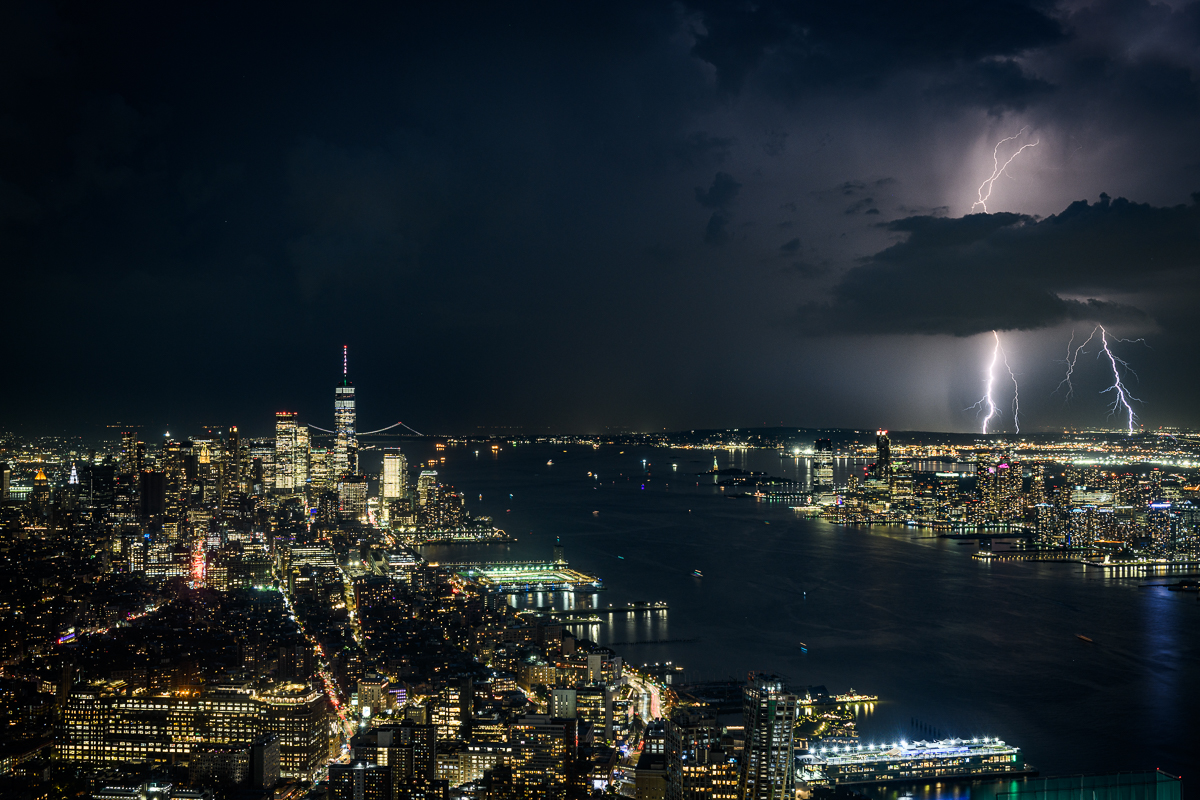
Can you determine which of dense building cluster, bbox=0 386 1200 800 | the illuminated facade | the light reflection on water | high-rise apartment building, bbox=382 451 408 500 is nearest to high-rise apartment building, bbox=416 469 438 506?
high-rise apartment building, bbox=382 451 408 500

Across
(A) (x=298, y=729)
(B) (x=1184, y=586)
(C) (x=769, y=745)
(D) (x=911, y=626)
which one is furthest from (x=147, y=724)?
(B) (x=1184, y=586)

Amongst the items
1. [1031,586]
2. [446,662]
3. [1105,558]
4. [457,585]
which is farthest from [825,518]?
[446,662]

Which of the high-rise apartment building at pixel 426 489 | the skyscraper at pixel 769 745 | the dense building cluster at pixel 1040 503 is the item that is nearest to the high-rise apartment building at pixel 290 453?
the high-rise apartment building at pixel 426 489

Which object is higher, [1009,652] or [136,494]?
[136,494]

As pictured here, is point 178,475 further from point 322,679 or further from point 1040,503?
point 1040,503

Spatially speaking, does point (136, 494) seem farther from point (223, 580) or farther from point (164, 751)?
point (164, 751)
